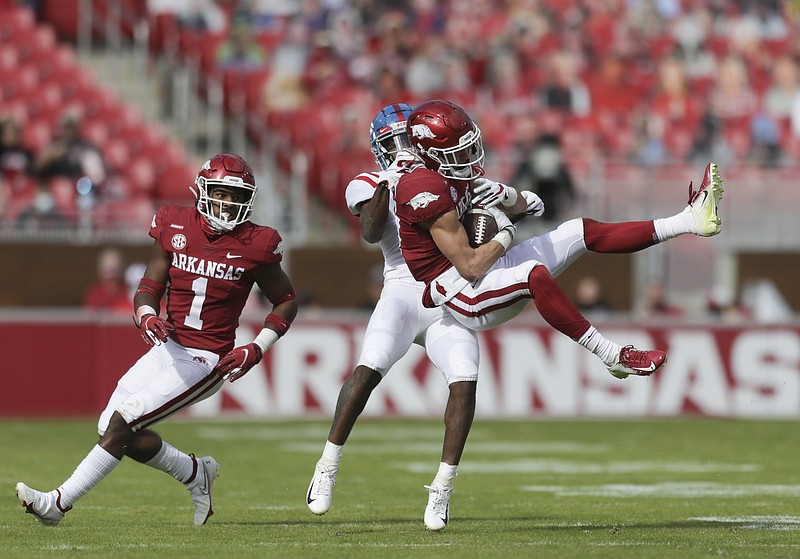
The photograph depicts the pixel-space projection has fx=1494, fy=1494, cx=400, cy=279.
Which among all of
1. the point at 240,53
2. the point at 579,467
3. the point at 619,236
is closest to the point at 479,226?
the point at 619,236

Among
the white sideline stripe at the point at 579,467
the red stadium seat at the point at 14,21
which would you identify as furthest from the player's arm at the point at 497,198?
the red stadium seat at the point at 14,21

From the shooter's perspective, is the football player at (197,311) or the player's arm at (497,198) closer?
the football player at (197,311)

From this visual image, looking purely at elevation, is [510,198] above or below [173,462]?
above

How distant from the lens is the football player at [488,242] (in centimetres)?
671

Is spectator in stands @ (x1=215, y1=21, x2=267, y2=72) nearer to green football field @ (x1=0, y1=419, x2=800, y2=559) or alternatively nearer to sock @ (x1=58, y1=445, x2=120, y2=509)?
green football field @ (x1=0, y1=419, x2=800, y2=559)

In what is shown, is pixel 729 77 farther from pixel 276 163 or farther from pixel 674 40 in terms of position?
pixel 276 163

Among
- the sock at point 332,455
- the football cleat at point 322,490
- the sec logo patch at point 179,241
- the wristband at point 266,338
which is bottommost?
the football cleat at point 322,490

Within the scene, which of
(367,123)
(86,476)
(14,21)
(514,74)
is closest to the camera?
(86,476)

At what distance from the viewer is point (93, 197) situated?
15305 mm

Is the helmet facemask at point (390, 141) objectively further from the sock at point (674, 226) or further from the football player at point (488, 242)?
the sock at point (674, 226)

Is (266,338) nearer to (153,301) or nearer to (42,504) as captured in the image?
(153,301)

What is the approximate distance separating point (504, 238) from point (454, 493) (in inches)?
101

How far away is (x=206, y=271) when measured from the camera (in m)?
6.96

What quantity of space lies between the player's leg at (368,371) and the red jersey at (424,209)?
0.61 feet
